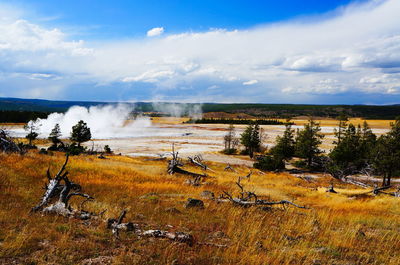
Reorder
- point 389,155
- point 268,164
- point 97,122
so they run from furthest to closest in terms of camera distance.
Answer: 1. point 97,122
2. point 268,164
3. point 389,155

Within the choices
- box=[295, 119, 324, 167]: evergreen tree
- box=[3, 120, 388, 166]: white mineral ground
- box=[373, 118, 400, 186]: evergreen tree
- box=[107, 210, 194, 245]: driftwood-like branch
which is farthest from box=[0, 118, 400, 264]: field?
box=[295, 119, 324, 167]: evergreen tree

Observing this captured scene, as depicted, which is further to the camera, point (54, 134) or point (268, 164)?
point (54, 134)

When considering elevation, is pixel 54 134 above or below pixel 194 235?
below

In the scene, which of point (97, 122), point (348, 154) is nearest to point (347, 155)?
point (348, 154)

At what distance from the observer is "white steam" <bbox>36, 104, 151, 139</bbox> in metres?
113

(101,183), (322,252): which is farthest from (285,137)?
(322,252)

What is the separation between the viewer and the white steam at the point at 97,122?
113m

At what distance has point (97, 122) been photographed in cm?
15088

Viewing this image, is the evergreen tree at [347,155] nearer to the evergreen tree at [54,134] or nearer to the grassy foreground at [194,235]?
the grassy foreground at [194,235]

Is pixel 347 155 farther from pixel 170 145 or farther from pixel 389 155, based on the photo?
pixel 170 145

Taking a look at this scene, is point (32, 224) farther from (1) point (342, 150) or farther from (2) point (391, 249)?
(1) point (342, 150)

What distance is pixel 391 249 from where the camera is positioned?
6.50 metres

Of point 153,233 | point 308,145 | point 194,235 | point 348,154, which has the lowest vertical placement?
point 348,154

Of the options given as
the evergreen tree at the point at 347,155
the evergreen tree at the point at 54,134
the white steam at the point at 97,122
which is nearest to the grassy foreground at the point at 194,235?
the evergreen tree at the point at 54,134
